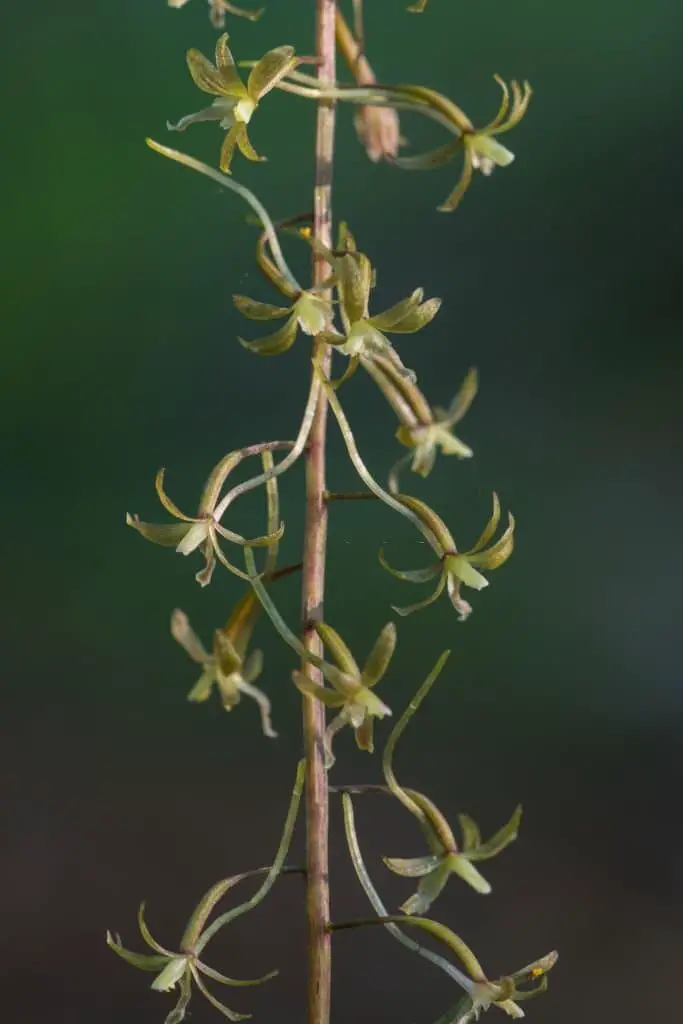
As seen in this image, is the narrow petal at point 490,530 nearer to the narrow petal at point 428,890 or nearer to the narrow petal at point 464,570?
the narrow petal at point 464,570

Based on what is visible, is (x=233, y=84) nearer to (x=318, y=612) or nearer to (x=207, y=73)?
(x=207, y=73)

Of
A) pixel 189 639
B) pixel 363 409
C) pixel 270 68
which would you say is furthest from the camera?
pixel 363 409

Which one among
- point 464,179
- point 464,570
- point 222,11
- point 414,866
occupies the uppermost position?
point 222,11

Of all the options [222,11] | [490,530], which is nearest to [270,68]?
[222,11]

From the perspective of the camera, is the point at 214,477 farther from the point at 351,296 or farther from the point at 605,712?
the point at 605,712

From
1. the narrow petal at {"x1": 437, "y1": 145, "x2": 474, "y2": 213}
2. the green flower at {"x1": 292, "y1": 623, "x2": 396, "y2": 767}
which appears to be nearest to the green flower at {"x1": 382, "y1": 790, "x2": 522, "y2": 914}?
the green flower at {"x1": 292, "y1": 623, "x2": 396, "y2": 767}

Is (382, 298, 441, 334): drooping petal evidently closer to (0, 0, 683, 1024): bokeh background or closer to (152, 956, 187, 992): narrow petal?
(152, 956, 187, 992): narrow petal
